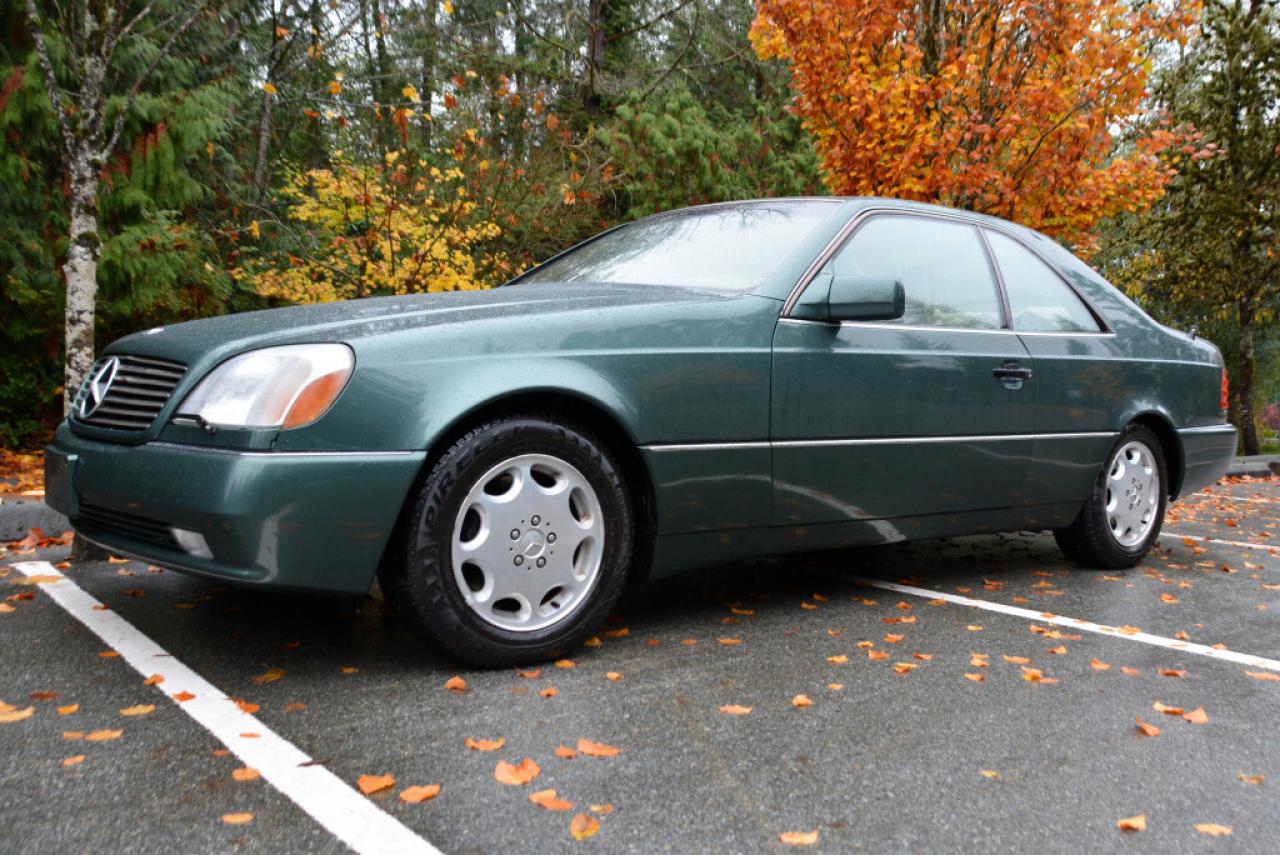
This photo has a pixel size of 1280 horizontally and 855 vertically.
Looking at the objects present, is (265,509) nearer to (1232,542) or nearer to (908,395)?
(908,395)

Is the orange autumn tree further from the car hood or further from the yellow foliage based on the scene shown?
the car hood

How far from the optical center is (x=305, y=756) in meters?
2.50

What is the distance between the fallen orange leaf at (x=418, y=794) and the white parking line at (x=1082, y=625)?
2.61 m

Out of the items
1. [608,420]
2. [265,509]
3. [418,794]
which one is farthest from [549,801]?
[608,420]

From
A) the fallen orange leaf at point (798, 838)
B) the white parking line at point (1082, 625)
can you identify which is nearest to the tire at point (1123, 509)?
the white parking line at point (1082, 625)

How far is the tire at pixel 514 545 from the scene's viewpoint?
2994mm

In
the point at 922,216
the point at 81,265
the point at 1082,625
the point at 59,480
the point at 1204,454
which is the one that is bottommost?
the point at 1082,625

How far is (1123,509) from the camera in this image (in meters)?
5.18

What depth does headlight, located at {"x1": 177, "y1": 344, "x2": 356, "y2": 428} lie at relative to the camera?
112 inches

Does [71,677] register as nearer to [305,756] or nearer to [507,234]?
[305,756]

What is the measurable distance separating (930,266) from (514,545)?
218 cm

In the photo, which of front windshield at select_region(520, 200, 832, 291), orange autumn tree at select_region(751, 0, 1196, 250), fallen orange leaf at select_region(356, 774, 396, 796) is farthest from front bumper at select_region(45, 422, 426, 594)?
orange autumn tree at select_region(751, 0, 1196, 250)

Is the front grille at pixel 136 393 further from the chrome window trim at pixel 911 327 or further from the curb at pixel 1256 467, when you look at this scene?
the curb at pixel 1256 467

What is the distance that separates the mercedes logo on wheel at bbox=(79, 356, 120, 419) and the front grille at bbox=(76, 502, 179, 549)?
0.31 m
